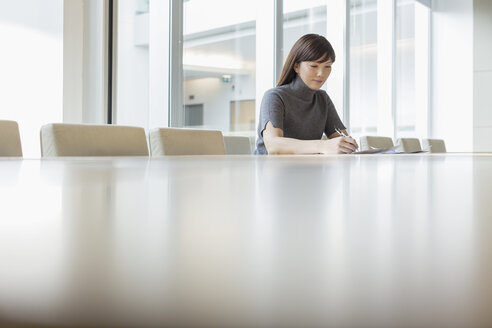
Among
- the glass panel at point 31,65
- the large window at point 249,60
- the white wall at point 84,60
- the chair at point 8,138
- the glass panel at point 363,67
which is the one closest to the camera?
the chair at point 8,138

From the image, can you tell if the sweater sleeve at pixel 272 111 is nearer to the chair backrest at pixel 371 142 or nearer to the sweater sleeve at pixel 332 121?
the sweater sleeve at pixel 332 121

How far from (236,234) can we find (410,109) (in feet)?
19.0

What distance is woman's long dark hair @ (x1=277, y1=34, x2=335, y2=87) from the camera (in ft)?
6.16

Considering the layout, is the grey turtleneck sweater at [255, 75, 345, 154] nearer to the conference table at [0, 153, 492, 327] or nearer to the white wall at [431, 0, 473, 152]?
the conference table at [0, 153, 492, 327]

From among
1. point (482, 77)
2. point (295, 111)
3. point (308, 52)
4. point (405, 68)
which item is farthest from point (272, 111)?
point (482, 77)

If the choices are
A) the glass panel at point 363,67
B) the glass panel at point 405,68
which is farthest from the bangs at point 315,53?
the glass panel at point 405,68

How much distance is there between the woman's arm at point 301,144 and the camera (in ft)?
4.84

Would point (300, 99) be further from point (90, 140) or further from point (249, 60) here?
point (249, 60)

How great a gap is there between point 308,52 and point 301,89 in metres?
0.14

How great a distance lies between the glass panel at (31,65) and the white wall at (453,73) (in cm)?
450

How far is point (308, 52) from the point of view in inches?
74.0

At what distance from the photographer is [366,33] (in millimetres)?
4777

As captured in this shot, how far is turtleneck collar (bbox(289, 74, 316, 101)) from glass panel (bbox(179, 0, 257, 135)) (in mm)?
1197

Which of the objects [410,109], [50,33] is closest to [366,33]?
[410,109]
